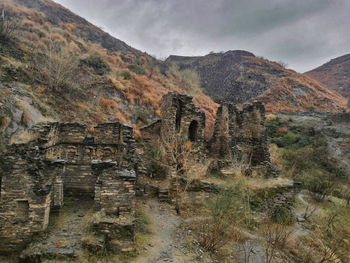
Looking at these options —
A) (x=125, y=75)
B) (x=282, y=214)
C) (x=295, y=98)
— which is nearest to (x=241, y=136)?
(x=282, y=214)

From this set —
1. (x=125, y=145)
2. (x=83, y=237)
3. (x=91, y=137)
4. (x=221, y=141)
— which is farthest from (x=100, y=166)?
(x=221, y=141)

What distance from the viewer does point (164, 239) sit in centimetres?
652

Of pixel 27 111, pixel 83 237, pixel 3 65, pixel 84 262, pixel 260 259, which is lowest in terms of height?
pixel 260 259

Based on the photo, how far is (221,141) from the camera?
13500mm

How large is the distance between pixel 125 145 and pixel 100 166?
126 inches

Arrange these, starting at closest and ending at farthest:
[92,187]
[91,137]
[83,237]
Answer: [83,237], [92,187], [91,137]

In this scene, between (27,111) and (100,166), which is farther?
(27,111)

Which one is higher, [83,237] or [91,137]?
[91,137]

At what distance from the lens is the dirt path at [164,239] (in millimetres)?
5539

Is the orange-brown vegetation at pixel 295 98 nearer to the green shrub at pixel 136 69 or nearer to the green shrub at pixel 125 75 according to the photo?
the green shrub at pixel 136 69

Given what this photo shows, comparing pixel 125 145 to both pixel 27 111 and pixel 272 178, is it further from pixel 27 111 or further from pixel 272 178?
pixel 272 178

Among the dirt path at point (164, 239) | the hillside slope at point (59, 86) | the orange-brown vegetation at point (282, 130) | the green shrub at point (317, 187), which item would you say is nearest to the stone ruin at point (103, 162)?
the dirt path at point (164, 239)

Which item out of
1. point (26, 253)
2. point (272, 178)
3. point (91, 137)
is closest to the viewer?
point (26, 253)

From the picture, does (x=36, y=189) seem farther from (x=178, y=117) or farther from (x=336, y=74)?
(x=336, y=74)
